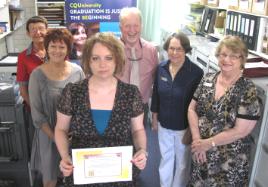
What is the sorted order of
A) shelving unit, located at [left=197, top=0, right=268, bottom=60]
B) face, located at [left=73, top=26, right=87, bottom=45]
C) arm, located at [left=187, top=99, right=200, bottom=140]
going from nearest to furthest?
arm, located at [left=187, top=99, right=200, bottom=140]
shelving unit, located at [left=197, top=0, right=268, bottom=60]
face, located at [left=73, top=26, right=87, bottom=45]

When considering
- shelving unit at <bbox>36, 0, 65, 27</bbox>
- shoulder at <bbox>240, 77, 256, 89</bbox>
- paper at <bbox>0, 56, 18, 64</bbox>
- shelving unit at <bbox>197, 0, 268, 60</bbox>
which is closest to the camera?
shoulder at <bbox>240, 77, 256, 89</bbox>

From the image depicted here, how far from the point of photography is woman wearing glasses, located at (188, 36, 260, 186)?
5.56ft

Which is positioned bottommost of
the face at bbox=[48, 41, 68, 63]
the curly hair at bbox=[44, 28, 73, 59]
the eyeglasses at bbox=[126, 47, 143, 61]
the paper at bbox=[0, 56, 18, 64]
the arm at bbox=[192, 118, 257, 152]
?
the arm at bbox=[192, 118, 257, 152]

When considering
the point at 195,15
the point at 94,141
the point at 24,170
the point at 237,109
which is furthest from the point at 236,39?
the point at 195,15

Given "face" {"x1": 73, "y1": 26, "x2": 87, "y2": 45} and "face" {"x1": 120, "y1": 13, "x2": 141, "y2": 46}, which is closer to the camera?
"face" {"x1": 120, "y1": 13, "x2": 141, "y2": 46}

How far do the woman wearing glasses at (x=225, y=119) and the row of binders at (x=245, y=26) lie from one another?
76 centimetres

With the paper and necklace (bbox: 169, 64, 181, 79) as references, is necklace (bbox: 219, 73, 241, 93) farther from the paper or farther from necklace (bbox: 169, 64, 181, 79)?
the paper

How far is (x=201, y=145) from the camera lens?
6.03 feet

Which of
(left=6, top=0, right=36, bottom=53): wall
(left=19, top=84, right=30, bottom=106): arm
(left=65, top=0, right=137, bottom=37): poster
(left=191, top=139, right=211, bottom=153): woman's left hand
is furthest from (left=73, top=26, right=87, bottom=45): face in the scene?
(left=191, top=139, right=211, bottom=153): woman's left hand

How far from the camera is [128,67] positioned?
7.15 feet

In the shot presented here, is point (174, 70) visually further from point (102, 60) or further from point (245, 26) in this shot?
point (245, 26)

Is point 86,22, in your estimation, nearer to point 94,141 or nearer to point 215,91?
point 215,91

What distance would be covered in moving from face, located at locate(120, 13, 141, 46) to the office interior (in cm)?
74

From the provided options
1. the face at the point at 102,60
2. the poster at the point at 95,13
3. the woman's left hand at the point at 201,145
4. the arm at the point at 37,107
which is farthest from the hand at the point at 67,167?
the poster at the point at 95,13
